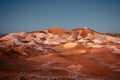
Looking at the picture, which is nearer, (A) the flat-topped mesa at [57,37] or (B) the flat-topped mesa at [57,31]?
(A) the flat-topped mesa at [57,37]

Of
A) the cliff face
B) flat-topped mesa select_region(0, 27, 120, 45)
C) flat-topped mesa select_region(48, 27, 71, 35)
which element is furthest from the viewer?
flat-topped mesa select_region(48, 27, 71, 35)

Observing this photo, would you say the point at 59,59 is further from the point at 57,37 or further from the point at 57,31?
the point at 57,31

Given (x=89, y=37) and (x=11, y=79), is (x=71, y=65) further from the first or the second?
(x=89, y=37)

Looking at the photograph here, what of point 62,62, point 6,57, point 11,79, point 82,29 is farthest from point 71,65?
point 82,29

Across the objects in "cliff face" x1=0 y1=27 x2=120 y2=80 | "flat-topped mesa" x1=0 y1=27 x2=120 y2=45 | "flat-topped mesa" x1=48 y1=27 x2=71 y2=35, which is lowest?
"cliff face" x1=0 y1=27 x2=120 y2=80

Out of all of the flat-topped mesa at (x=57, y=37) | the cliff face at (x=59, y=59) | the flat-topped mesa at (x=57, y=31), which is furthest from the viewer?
the flat-topped mesa at (x=57, y=31)

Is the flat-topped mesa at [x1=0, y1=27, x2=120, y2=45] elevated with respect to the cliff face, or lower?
elevated

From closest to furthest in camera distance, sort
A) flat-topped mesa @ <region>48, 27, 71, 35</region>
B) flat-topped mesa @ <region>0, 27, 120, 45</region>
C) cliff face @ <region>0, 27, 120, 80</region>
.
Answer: cliff face @ <region>0, 27, 120, 80</region> → flat-topped mesa @ <region>0, 27, 120, 45</region> → flat-topped mesa @ <region>48, 27, 71, 35</region>

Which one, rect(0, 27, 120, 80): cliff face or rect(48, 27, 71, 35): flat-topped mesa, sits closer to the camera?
rect(0, 27, 120, 80): cliff face
